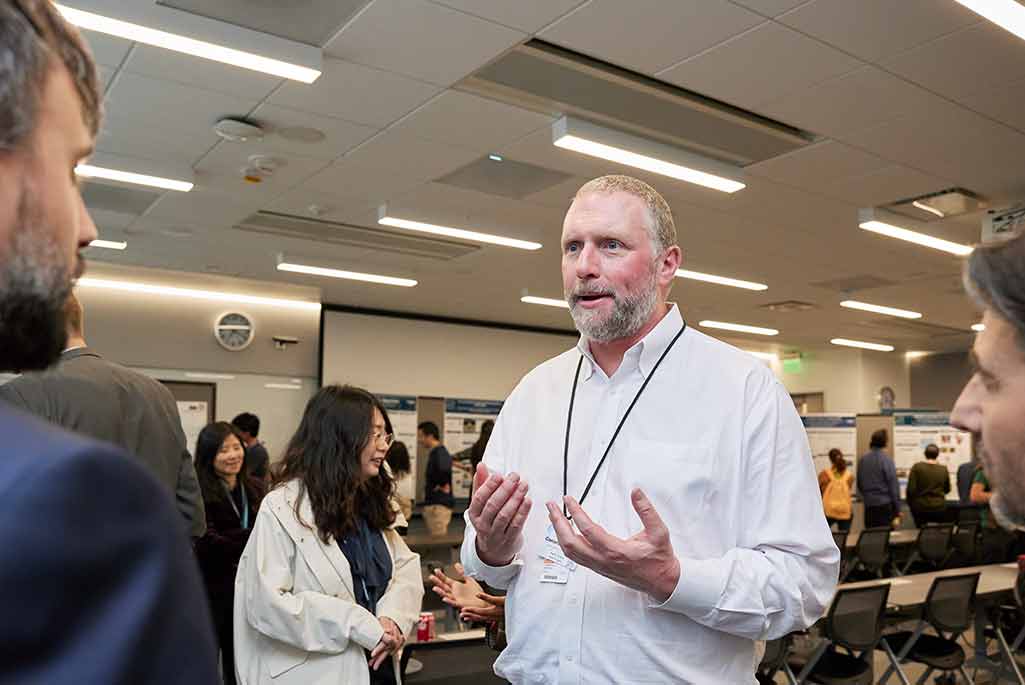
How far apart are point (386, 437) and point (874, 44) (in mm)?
3064

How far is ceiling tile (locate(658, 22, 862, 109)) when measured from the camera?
13.6 ft

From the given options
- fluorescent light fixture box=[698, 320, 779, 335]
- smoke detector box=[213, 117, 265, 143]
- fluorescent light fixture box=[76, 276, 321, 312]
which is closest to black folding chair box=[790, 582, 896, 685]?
smoke detector box=[213, 117, 265, 143]

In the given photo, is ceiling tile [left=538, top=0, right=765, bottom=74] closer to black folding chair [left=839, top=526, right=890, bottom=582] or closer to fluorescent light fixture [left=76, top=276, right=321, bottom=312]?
black folding chair [left=839, top=526, right=890, bottom=582]

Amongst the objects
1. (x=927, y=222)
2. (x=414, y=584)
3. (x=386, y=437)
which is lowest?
(x=414, y=584)

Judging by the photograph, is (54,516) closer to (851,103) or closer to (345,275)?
(851,103)

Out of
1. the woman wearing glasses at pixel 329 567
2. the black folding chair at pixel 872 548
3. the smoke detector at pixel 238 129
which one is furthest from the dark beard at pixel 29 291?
the black folding chair at pixel 872 548

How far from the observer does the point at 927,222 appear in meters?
7.32

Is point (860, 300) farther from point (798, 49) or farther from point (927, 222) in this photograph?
point (798, 49)

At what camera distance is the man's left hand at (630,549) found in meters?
1.41

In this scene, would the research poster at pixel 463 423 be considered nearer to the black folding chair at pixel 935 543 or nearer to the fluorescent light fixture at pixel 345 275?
the fluorescent light fixture at pixel 345 275

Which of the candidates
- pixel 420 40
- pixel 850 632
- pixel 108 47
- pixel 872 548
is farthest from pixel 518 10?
pixel 872 548

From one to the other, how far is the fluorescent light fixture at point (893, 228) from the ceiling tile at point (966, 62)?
2.37 metres

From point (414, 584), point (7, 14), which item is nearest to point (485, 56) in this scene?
point (414, 584)

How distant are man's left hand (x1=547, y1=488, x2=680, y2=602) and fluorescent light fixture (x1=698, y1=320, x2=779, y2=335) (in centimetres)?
1264
